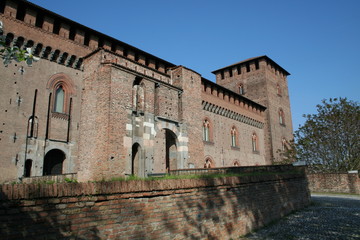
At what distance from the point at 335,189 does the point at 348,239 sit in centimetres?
1497

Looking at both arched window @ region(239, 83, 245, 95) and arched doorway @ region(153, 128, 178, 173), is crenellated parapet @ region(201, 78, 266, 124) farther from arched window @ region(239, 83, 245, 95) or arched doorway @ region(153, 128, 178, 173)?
arched doorway @ region(153, 128, 178, 173)

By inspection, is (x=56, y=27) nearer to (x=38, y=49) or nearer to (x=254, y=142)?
(x=38, y=49)

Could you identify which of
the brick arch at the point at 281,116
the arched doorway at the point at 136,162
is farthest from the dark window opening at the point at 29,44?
the brick arch at the point at 281,116

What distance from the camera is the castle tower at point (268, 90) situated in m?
28.6

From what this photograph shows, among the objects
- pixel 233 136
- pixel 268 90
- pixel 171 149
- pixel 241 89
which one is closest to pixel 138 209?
pixel 171 149

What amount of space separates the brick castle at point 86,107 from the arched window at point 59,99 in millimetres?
45

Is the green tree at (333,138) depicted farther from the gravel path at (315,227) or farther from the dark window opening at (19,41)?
the dark window opening at (19,41)

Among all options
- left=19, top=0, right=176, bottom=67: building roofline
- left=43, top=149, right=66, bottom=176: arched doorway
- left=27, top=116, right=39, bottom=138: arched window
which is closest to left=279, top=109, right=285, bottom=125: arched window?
left=19, top=0, right=176, bottom=67: building roofline

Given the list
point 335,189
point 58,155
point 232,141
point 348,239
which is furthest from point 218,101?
point 348,239

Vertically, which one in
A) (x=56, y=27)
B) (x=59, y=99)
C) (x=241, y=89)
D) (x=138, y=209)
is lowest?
(x=138, y=209)

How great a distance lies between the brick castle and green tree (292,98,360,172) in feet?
42.0

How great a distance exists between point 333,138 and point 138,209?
884 inches

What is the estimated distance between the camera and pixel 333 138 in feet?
75.3

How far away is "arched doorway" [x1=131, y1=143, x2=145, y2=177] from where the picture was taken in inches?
500
